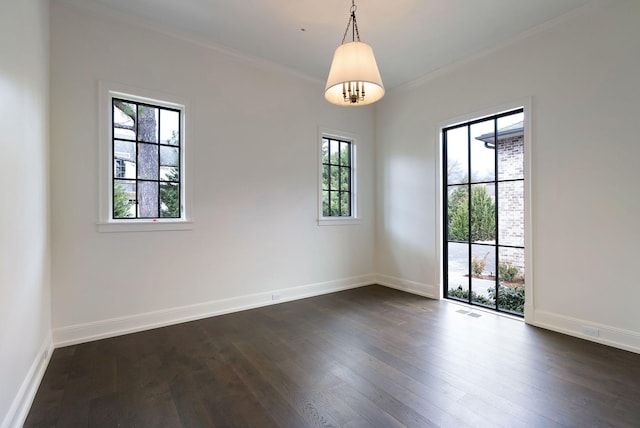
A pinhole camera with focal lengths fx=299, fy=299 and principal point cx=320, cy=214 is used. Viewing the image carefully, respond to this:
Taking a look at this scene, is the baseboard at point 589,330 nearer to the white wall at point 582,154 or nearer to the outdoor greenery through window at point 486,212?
the white wall at point 582,154

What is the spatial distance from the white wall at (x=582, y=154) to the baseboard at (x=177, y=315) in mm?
2873

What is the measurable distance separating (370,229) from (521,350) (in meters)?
2.90

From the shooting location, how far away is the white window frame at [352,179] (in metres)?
4.64

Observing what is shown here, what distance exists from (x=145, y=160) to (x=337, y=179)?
2782 mm

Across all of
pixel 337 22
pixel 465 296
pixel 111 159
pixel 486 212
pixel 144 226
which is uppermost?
pixel 337 22

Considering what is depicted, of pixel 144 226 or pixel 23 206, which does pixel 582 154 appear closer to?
pixel 144 226

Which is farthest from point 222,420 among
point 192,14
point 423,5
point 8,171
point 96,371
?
point 423,5

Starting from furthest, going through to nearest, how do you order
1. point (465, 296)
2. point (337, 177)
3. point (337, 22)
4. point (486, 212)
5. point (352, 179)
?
point (352, 179)
point (337, 177)
point (465, 296)
point (486, 212)
point (337, 22)

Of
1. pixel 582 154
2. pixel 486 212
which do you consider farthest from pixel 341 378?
pixel 582 154

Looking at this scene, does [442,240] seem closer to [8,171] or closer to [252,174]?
[252,174]

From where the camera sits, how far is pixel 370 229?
5297mm

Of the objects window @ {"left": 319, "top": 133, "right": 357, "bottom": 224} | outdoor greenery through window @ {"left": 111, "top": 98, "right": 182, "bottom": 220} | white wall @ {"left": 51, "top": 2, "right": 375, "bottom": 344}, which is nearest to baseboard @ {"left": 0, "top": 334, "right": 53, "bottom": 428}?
white wall @ {"left": 51, "top": 2, "right": 375, "bottom": 344}

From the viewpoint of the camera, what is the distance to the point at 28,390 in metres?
1.98

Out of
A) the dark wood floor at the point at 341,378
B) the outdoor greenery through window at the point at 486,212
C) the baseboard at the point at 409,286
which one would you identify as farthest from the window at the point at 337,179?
the dark wood floor at the point at 341,378
